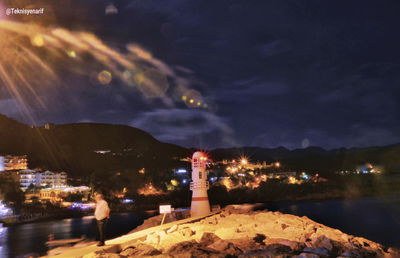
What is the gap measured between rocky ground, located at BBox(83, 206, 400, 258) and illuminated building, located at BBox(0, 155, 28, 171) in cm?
13813

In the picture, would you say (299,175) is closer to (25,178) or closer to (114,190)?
(114,190)

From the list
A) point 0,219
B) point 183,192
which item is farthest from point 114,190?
point 0,219

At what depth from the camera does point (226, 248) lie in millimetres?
14688

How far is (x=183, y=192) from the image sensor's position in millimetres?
125312

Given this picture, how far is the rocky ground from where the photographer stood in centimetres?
1391

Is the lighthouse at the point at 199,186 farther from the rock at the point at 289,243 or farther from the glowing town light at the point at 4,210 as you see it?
the glowing town light at the point at 4,210

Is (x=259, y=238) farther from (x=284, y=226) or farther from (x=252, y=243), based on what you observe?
(x=284, y=226)

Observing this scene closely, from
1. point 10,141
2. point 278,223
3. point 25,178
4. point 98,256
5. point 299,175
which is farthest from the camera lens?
point 299,175

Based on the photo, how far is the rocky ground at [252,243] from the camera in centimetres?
1391

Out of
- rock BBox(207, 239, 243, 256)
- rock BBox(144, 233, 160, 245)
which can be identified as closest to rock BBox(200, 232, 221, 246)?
rock BBox(207, 239, 243, 256)

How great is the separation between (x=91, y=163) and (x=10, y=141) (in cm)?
3816

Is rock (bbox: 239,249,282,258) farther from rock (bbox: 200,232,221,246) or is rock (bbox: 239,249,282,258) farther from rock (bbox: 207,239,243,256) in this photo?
rock (bbox: 200,232,221,246)

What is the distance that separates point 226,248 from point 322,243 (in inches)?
177

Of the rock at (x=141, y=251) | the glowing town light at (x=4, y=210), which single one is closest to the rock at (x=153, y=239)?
the rock at (x=141, y=251)
